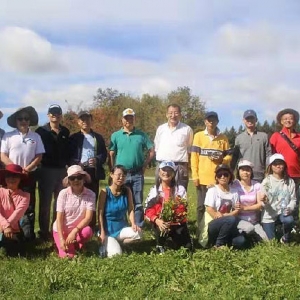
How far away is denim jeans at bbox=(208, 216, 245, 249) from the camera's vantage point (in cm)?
720

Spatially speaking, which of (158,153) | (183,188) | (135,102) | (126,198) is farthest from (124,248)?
(135,102)

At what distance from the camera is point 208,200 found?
7.59 metres

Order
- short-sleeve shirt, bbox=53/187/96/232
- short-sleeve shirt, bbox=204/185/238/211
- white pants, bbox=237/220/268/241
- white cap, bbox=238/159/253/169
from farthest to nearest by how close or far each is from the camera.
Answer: white cap, bbox=238/159/253/169
short-sleeve shirt, bbox=204/185/238/211
white pants, bbox=237/220/268/241
short-sleeve shirt, bbox=53/187/96/232

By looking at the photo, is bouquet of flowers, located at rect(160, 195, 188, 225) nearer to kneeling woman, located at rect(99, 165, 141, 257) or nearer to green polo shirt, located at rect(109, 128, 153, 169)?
kneeling woman, located at rect(99, 165, 141, 257)

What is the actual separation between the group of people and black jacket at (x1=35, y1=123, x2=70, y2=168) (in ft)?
0.06

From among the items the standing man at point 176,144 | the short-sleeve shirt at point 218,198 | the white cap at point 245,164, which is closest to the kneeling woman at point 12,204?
the standing man at point 176,144

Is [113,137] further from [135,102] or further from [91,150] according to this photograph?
[135,102]

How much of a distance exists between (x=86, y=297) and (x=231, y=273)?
186 centimetres

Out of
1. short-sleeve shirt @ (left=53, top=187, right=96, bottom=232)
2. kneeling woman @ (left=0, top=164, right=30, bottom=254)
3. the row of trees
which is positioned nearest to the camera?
kneeling woman @ (left=0, top=164, right=30, bottom=254)

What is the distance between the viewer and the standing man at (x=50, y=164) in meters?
8.02

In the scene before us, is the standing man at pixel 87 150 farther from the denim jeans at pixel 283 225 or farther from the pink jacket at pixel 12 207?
the denim jeans at pixel 283 225

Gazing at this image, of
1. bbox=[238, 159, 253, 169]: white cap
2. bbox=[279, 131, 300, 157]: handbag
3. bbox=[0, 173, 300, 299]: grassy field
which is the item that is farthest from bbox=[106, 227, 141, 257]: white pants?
bbox=[279, 131, 300, 157]: handbag

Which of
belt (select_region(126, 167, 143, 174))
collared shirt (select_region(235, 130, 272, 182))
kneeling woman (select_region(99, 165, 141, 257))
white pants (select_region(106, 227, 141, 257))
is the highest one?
collared shirt (select_region(235, 130, 272, 182))

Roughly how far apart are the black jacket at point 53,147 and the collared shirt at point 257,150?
3.09 m
